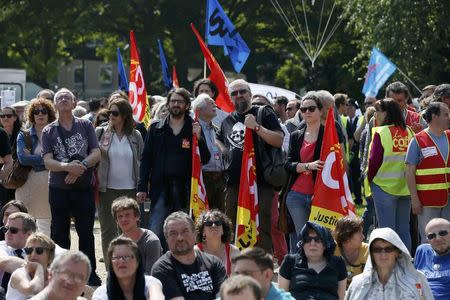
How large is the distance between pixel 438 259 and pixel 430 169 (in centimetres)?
235

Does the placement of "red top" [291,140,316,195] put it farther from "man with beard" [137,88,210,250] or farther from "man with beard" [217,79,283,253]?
"man with beard" [137,88,210,250]

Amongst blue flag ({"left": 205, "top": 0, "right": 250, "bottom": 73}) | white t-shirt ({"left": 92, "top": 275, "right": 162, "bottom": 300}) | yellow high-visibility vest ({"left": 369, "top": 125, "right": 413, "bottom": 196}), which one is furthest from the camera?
blue flag ({"left": 205, "top": 0, "right": 250, "bottom": 73})

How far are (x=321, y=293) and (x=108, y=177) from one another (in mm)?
4013

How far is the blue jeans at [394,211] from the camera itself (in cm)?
1198

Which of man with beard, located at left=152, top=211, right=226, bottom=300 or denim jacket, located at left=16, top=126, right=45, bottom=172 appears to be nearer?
man with beard, located at left=152, top=211, right=226, bottom=300

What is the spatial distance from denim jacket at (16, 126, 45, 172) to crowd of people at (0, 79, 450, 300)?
1 cm

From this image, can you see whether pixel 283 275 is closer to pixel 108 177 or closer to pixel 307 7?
pixel 108 177

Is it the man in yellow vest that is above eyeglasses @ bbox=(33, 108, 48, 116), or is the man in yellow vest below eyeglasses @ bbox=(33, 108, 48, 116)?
below

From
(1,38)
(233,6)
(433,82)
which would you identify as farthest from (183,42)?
(433,82)

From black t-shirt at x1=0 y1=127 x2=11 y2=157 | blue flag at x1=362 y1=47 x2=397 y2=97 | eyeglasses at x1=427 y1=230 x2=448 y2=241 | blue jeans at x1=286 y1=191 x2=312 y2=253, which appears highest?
blue flag at x1=362 y1=47 x2=397 y2=97

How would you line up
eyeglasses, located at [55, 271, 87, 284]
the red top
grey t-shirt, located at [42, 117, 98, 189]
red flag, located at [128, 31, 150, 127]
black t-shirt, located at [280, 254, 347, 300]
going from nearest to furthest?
eyeglasses, located at [55, 271, 87, 284], black t-shirt, located at [280, 254, 347, 300], the red top, grey t-shirt, located at [42, 117, 98, 189], red flag, located at [128, 31, 150, 127]

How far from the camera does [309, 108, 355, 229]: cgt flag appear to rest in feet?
35.4

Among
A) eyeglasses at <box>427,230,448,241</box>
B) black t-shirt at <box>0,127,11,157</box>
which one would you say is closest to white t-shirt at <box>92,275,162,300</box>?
eyeglasses at <box>427,230,448,241</box>

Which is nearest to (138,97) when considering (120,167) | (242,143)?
(120,167)
